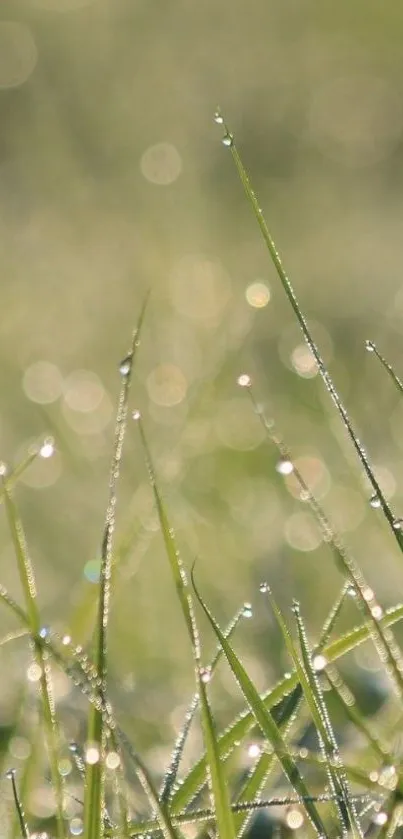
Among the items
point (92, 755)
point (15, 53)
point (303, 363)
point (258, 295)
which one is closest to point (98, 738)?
point (92, 755)

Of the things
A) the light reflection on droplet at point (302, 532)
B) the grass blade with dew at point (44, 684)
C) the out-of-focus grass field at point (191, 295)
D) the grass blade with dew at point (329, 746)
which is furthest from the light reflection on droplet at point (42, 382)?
the grass blade with dew at point (329, 746)

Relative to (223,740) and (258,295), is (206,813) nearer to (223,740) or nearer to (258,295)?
(223,740)

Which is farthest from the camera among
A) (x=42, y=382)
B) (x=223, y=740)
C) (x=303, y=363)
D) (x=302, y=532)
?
(x=42, y=382)

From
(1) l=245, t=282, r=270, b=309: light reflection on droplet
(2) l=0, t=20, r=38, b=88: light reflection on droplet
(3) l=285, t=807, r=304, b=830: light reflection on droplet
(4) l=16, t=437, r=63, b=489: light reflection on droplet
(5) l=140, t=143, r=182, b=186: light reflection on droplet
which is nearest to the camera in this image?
(3) l=285, t=807, r=304, b=830: light reflection on droplet

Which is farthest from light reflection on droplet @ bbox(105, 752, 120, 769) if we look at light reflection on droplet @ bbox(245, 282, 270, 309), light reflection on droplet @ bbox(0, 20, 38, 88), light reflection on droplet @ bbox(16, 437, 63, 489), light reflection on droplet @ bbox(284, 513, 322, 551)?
light reflection on droplet @ bbox(0, 20, 38, 88)

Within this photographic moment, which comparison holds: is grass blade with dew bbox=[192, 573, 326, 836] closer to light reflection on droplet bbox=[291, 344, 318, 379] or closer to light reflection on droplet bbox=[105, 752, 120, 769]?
light reflection on droplet bbox=[105, 752, 120, 769]

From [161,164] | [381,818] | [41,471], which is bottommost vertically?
[381,818]
